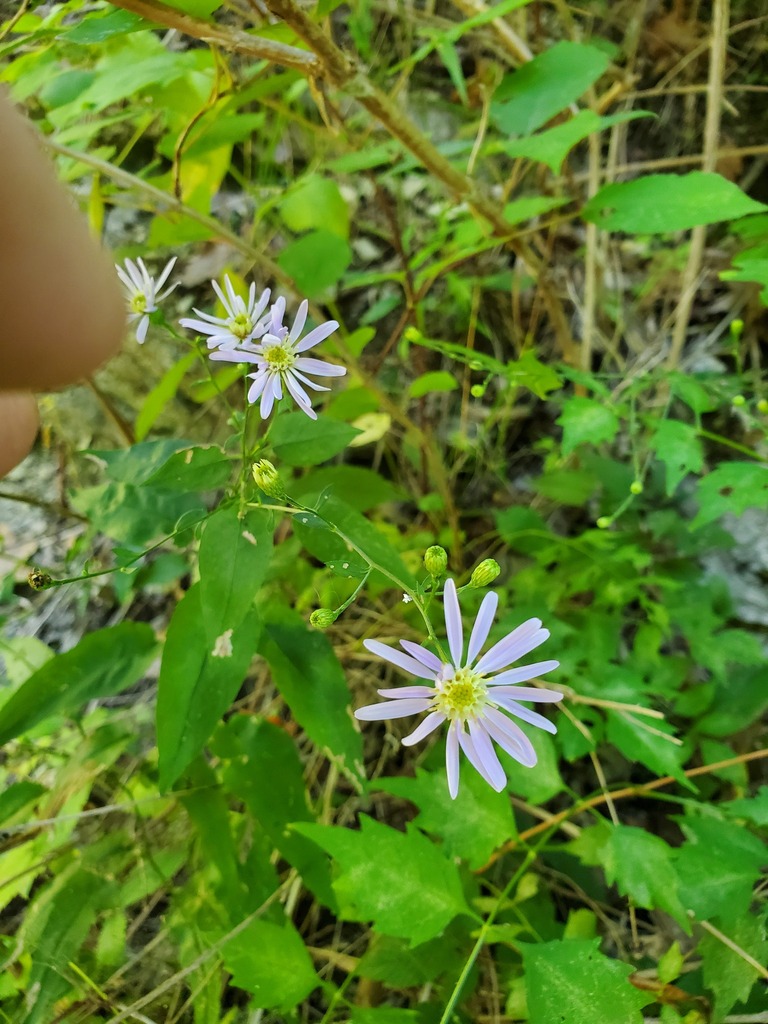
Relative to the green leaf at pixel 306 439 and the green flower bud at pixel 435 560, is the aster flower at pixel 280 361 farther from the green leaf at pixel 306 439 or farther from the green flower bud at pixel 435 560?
the green flower bud at pixel 435 560

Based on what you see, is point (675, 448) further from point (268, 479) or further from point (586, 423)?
point (268, 479)

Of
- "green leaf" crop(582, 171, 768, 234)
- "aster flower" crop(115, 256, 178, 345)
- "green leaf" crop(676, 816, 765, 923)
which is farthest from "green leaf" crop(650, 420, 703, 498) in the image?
"aster flower" crop(115, 256, 178, 345)

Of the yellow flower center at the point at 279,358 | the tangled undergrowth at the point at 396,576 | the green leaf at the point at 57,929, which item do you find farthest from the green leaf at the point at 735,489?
the green leaf at the point at 57,929

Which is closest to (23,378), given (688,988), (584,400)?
(584,400)

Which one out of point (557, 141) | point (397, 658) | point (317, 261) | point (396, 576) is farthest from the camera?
point (317, 261)

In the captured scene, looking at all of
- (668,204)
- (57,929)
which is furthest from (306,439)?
(57,929)

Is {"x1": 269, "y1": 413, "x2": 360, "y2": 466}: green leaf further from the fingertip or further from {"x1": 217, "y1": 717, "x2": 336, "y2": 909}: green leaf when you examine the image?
{"x1": 217, "y1": 717, "x2": 336, "y2": 909}: green leaf

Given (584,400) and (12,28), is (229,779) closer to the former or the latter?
(584,400)
